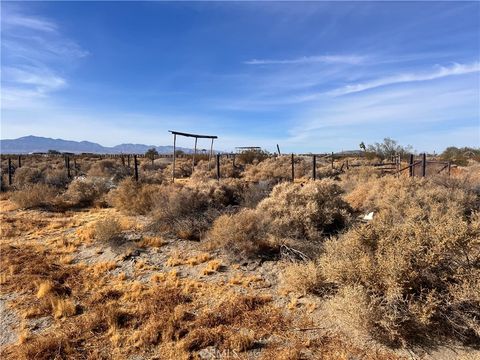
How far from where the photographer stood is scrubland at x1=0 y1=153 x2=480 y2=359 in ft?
15.3

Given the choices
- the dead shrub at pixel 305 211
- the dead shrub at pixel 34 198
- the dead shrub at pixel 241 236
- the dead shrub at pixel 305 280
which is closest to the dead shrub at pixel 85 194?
the dead shrub at pixel 34 198

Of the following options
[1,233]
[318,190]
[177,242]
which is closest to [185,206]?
[177,242]

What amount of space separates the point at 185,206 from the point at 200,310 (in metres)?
5.66

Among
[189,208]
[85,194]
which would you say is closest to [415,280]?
[189,208]

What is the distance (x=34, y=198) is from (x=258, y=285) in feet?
42.0

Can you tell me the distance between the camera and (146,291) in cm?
674

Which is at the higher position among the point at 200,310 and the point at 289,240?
the point at 289,240

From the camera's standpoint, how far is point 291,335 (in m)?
5.04

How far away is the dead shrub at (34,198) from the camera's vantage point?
1509 centimetres

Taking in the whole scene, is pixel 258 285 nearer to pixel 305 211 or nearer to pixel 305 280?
pixel 305 280

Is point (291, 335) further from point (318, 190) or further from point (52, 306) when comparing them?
point (318, 190)

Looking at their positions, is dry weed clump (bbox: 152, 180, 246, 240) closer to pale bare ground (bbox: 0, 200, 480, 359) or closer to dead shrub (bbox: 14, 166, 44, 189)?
pale bare ground (bbox: 0, 200, 480, 359)

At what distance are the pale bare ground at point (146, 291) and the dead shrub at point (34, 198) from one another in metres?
4.16

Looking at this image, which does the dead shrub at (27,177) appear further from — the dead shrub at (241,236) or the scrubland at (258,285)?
the dead shrub at (241,236)
